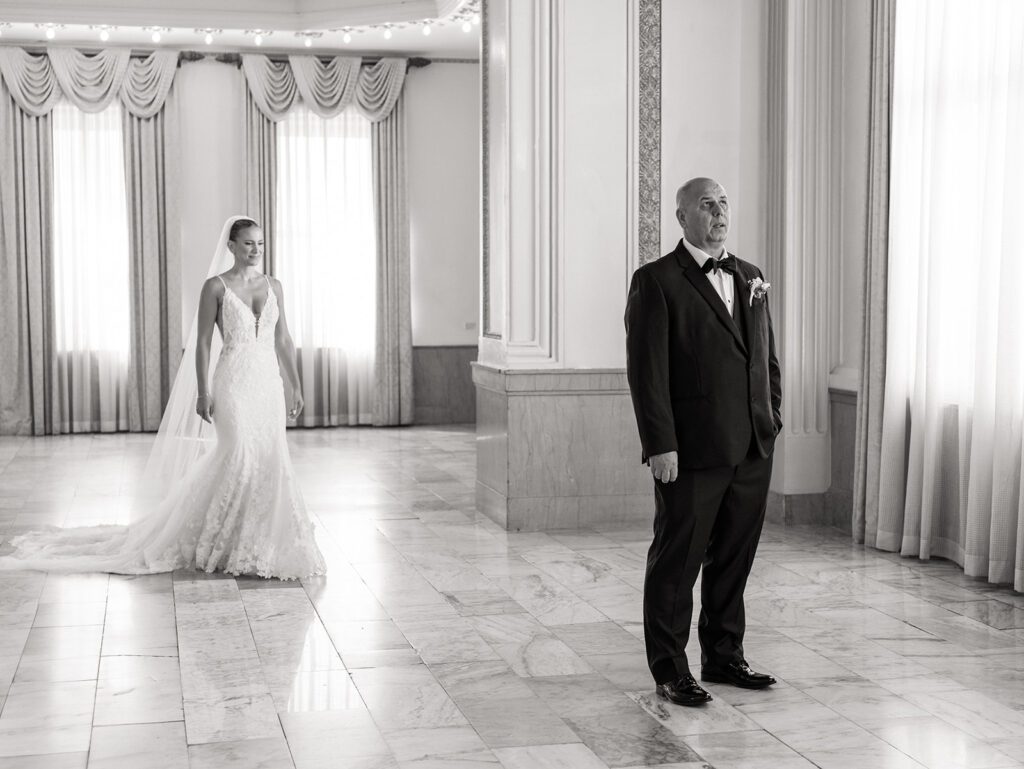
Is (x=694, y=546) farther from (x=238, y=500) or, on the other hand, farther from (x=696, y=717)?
(x=238, y=500)

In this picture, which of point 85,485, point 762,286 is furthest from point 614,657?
point 85,485

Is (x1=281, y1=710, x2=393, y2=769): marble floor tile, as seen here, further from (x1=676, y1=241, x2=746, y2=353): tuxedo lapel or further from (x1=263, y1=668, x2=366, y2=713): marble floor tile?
(x1=676, y1=241, x2=746, y2=353): tuxedo lapel

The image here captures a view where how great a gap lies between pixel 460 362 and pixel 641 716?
980 cm

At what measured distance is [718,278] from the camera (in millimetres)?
4109

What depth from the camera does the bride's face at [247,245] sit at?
623cm

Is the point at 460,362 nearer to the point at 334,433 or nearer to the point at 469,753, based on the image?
the point at 334,433

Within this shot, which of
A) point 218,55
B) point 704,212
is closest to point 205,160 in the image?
point 218,55

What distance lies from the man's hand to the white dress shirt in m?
0.51

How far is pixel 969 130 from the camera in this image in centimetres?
607

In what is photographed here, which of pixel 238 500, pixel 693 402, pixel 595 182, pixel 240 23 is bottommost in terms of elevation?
pixel 238 500

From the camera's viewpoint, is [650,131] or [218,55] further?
[218,55]

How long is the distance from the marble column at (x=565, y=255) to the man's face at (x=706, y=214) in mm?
3387

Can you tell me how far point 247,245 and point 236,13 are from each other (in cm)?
652

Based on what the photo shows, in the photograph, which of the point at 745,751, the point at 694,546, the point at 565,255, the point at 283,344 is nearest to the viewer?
the point at 745,751
